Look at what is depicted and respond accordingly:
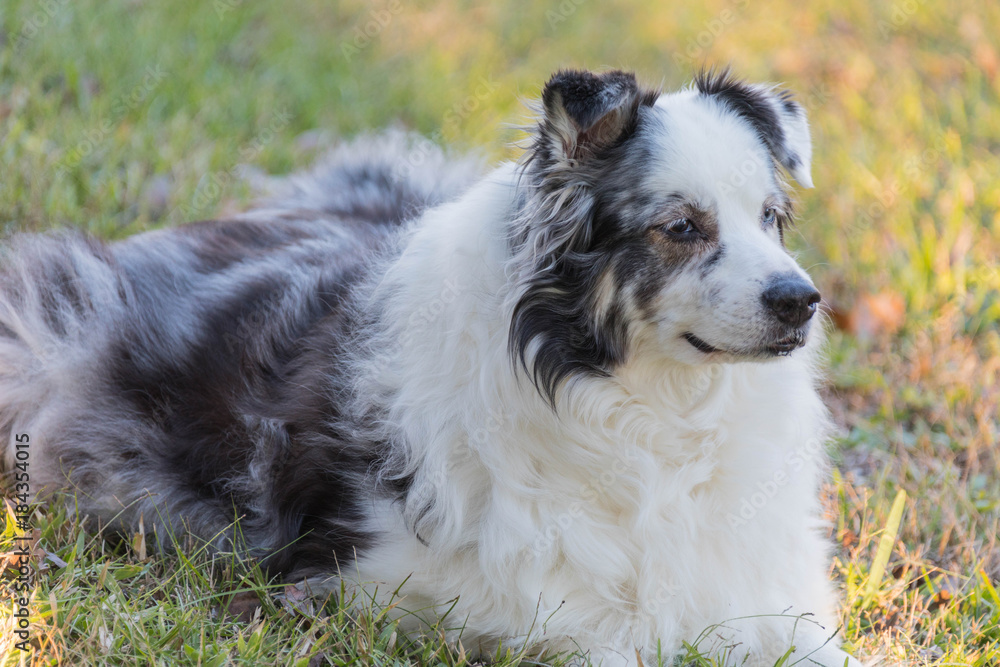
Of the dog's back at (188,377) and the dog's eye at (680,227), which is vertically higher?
the dog's eye at (680,227)

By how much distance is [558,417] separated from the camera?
2643 mm

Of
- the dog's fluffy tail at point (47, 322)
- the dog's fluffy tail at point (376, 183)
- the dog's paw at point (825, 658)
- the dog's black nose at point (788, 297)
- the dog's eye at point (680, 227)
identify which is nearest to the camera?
the dog's black nose at point (788, 297)

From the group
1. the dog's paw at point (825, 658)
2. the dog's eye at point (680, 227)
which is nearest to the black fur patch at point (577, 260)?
the dog's eye at point (680, 227)

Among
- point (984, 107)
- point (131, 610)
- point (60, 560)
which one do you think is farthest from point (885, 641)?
point (984, 107)

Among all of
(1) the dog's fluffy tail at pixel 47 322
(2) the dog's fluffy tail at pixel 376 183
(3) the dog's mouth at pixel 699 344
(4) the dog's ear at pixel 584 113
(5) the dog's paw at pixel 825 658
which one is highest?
(4) the dog's ear at pixel 584 113

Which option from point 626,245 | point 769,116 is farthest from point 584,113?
point 769,116

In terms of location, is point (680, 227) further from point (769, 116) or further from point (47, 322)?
point (47, 322)

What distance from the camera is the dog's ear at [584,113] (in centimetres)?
251

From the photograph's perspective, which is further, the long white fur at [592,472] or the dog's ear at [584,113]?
the long white fur at [592,472]

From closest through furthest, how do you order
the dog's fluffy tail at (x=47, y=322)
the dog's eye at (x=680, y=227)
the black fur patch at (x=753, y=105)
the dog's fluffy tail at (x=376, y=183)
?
the dog's eye at (x=680, y=227), the black fur patch at (x=753, y=105), the dog's fluffy tail at (x=47, y=322), the dog's fluffy tail at (x=376, y=183)

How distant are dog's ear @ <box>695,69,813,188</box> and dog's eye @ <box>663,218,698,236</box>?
53 centimetres

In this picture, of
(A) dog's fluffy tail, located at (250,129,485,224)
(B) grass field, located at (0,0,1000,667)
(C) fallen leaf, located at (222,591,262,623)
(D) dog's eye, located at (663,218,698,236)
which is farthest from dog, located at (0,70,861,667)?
(A) dog's fluffy tail, located at (250,129,485,224)

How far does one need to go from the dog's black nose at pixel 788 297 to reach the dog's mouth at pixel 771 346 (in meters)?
0.06

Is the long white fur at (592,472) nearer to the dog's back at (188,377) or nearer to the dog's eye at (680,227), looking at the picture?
the dog's eye at (680,227)
